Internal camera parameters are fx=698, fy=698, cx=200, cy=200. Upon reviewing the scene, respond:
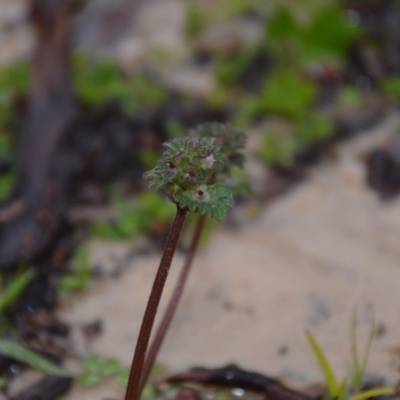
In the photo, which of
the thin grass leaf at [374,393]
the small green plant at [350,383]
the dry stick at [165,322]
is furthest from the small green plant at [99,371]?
the thin grass leaf at [374,393]

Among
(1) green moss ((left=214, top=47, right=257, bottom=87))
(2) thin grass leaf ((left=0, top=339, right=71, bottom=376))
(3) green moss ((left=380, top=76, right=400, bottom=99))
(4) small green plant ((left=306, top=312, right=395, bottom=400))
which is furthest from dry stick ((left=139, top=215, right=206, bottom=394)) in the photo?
(3) green moss ((left=380, top=76, right=400, bottom=99))

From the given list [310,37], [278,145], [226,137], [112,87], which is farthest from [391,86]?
[226,137]

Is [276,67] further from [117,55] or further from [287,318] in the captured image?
[287,318]

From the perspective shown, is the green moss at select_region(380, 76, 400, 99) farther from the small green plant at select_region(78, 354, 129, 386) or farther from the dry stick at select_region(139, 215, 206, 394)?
the small green plant at select_region(78, 354, 129, 386)

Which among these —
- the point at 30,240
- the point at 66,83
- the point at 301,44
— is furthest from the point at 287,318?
the point at 301,44

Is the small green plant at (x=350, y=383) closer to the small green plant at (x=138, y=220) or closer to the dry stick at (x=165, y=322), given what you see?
the dry stick at (x=165, y=322)

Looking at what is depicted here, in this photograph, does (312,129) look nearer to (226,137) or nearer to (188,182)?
(226,137)
